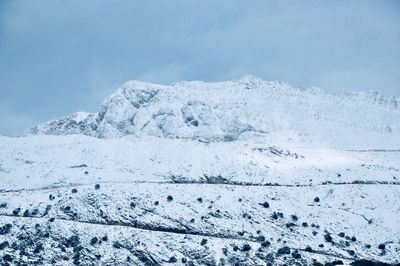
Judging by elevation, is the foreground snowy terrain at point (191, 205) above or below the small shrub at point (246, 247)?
above

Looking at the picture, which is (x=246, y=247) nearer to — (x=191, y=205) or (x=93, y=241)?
(x=191, y=205)

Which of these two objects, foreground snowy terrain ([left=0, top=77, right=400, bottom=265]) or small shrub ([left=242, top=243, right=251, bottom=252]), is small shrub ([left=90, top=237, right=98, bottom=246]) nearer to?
foreground snowy terrain ([left=0, top=77, right=400, bottom=265])

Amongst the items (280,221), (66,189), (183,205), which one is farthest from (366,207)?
(66,189)

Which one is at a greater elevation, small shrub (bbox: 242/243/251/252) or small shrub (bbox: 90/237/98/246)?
small shrub (bbox: 242/243/251/252)

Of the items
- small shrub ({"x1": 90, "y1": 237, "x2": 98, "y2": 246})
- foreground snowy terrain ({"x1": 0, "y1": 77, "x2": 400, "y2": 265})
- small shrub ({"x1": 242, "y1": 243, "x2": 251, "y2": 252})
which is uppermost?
foreground snowy terrain ({"x1": 0, "y1": 77, "x2": 400, "y2": 265})

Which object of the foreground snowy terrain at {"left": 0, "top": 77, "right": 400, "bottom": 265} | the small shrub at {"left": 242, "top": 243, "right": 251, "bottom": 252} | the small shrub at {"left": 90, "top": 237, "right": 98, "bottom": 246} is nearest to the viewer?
the foreground snowy terrain at {"left": 0, "top": 77, "right": 400, "bottom": 265}

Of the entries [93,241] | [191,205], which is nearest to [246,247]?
[191,205]

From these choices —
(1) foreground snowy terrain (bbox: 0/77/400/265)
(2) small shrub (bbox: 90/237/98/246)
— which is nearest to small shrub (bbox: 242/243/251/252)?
(1) foreground snowy terrain (bbox: 0/77/400/265)

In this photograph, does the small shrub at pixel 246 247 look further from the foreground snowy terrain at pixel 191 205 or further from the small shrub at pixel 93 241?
the small shrub at pixel 93 241

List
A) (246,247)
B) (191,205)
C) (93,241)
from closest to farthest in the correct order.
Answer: (93,241)
(246,247)
(191,205)

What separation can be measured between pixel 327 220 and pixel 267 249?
57.4ft

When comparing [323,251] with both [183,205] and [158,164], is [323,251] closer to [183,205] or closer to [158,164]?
[183,205]

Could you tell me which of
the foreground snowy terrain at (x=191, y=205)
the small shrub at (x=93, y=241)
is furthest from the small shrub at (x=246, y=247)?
the small shrub at (x=93, y=241)

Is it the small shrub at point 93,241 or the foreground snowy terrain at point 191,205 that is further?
the small shrub at point 93,241
